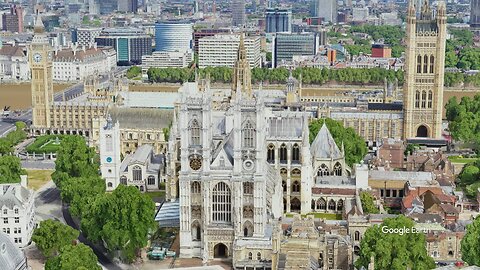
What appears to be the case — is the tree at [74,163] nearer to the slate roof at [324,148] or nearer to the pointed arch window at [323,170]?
the slate roof at [324,148]

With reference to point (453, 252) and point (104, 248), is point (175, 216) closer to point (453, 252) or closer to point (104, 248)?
point (104, 248)

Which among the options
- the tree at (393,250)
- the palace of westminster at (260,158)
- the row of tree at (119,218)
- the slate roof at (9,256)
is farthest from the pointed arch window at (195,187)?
the tree at (393,250)

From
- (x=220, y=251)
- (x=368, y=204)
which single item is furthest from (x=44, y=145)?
(x=368, y=204)

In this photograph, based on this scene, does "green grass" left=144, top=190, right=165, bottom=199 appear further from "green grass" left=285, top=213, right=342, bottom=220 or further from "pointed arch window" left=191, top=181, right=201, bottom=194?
"pointed arch window" left=191, top=181, right=201, bottom=194

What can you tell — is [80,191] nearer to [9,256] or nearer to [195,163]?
[195,163]

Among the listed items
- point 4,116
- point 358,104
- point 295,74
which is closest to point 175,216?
point 358,104
